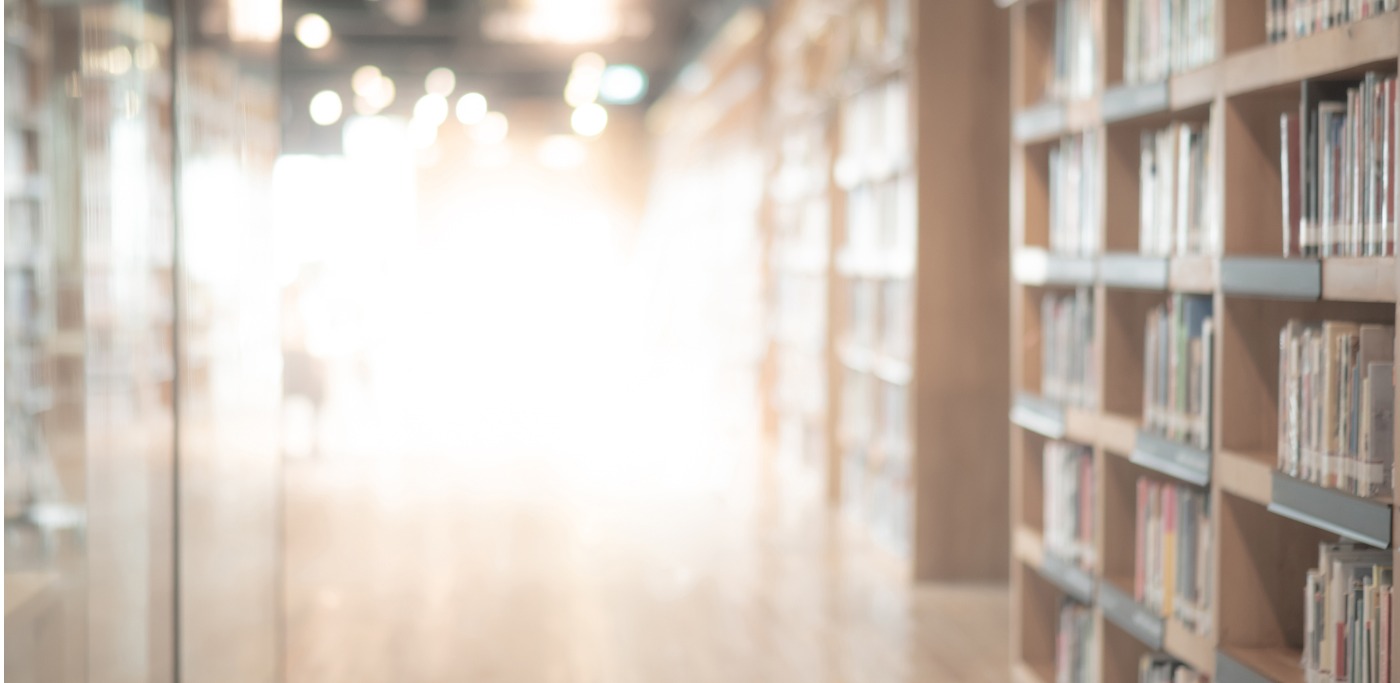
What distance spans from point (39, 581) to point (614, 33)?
12.3m

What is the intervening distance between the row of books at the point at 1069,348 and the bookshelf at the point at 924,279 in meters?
1.75

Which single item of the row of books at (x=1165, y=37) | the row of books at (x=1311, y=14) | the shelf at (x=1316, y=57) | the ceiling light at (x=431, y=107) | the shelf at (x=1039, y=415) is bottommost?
the shelf at (x=1039, y=415)

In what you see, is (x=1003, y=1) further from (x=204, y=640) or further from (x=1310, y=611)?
(x=204, y=640)

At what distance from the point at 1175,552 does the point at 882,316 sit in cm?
384

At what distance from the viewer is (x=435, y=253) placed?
1009 inches

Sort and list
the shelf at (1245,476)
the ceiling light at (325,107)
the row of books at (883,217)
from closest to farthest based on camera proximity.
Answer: the shelf at (1245,476)
the row of books at (883,217)
the ceiling light at (325,107)

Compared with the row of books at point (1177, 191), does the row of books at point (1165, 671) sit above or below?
below

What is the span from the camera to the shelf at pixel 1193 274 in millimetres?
3395

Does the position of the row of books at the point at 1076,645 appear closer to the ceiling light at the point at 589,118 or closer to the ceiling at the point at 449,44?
the ceiling at the point at 449,44

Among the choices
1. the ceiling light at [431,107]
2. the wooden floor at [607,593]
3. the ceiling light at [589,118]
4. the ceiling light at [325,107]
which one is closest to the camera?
the wooden floor at [607,593]

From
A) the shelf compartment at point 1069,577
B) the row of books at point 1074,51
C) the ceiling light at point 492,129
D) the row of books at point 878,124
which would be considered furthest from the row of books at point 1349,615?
the ceiling light at point 492,129

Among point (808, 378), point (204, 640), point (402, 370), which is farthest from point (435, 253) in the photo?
point (204, 640)

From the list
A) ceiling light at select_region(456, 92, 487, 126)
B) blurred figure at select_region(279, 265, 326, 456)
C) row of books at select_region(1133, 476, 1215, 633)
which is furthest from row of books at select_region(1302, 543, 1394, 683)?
ceiling light at select_region(456, 92, 487, 126)

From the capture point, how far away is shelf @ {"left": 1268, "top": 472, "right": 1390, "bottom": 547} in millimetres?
2635
